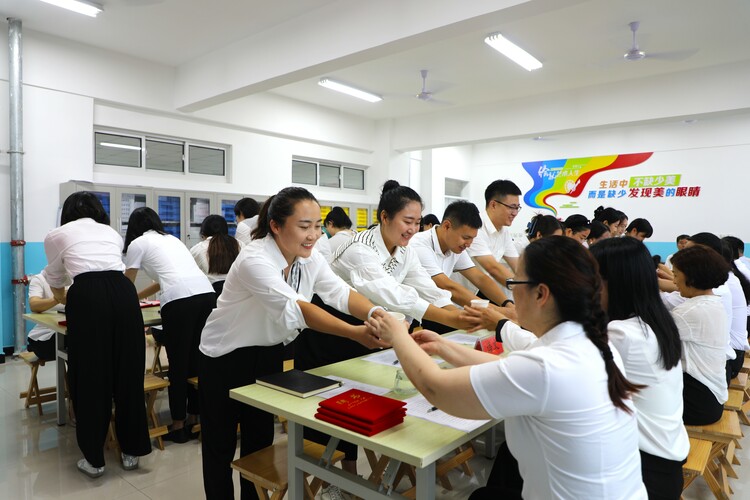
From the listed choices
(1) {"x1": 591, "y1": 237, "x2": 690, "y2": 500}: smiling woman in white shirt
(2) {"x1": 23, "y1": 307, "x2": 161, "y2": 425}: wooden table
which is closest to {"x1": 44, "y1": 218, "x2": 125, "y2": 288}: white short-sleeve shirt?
(2) {"x1": 23, "y1": 307, "x2": 161, "y2": 425}: wooden table

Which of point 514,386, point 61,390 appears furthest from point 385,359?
point 61,390

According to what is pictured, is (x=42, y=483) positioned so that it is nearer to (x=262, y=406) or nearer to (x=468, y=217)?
(x=262, y=406)

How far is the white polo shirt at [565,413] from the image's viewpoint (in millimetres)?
1122

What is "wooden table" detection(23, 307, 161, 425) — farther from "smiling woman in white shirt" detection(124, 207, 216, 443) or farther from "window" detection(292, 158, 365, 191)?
"window" detection(292, 158, 365, 191)

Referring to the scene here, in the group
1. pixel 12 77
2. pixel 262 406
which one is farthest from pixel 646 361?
pixel 12 77

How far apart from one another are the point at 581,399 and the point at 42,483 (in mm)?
3019

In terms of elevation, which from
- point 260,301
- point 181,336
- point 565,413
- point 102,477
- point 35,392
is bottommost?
point 102,477

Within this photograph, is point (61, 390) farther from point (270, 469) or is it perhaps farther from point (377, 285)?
point (377, 285)

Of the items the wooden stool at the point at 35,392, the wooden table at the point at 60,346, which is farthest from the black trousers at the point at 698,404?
A: the wooden stool at the point at 35,392

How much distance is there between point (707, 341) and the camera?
2.46m

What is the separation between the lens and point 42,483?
109 inches

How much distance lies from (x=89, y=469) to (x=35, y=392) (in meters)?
1.48

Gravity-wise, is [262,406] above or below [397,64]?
below

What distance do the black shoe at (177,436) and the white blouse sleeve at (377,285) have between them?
1.83 meters
